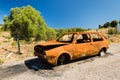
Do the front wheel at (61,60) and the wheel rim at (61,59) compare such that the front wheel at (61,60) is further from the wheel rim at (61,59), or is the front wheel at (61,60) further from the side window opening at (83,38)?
the side window opening at (83,38)

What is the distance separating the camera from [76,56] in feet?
29.7

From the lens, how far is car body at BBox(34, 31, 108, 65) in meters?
8.19

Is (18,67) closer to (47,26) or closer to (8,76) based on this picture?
(8,76)

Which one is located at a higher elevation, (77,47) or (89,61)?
(77,47)

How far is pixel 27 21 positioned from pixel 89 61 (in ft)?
72.2

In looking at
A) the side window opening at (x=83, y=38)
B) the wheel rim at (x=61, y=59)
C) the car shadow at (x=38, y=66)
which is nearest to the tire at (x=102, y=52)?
the side window opening at (x=83, y=38)

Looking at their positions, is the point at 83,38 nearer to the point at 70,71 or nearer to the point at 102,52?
the point at 102,52

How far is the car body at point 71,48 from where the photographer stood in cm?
819

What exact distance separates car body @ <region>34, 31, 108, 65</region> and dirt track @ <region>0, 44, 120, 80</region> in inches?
16.0

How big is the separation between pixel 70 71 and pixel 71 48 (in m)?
1.42

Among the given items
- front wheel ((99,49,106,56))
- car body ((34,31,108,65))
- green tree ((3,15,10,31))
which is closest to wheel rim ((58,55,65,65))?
car body ((34,31,108,65))

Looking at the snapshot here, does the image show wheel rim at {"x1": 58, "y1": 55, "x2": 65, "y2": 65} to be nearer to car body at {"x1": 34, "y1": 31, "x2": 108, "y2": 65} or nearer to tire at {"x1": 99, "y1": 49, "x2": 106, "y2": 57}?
car body at {"x1": 34, "y1": 31, "x2": 108, "y2": 65}

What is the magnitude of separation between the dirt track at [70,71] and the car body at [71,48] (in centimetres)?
41

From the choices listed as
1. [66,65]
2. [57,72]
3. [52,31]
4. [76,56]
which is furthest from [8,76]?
[52,31]
